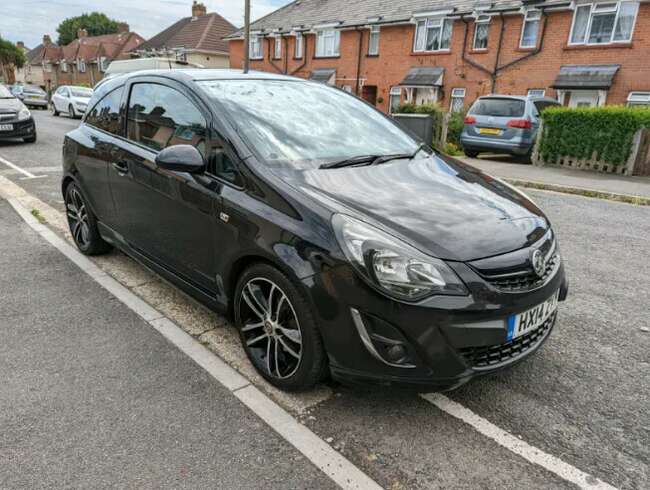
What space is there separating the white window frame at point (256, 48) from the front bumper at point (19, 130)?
22208mm

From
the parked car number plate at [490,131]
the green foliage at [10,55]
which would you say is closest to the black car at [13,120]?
the parked car number plate at [490,131]

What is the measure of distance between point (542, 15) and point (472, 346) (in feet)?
72.7

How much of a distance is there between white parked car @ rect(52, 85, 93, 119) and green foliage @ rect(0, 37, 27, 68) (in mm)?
50718

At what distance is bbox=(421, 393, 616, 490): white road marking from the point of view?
2.10 m

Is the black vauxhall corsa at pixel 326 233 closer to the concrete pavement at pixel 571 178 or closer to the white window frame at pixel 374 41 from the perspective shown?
the concrete pavement at pixel 571 178

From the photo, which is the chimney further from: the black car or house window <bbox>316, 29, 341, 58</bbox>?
the black car

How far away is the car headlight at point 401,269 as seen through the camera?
2.15 m

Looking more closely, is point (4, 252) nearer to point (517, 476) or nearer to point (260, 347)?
point (260, 347)

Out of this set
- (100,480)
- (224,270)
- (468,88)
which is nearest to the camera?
(100,480)

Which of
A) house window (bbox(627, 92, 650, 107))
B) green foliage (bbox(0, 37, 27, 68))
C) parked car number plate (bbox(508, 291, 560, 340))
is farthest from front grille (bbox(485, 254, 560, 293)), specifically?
green foliage (bbox(0, 37, 27, 68))

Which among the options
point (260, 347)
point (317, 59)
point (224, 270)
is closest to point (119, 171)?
point (224, 270)

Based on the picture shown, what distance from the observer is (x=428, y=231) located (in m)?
2.33

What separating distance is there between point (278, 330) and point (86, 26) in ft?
286

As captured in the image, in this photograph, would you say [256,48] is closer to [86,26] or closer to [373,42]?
[373,42]
